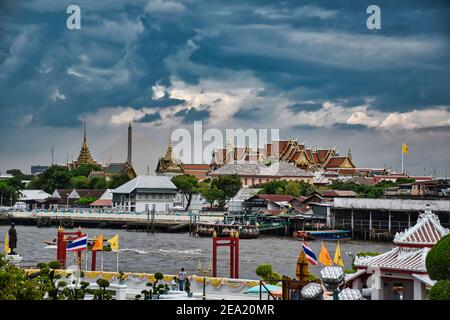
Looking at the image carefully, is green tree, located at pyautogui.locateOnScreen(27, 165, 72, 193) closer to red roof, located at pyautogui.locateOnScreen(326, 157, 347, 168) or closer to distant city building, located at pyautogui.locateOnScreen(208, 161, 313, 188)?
distant city building, located at pyautogui.locateOnScreen(208, 161, 313, 188)

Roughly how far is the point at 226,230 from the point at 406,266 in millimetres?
26802

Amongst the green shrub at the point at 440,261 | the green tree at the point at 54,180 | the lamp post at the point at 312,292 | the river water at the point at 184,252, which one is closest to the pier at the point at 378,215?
the river water at the point at 184,252

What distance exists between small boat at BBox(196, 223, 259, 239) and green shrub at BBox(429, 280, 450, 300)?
87.0ft

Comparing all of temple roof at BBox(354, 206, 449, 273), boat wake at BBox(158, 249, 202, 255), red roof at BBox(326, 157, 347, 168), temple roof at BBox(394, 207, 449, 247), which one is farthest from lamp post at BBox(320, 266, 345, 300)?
red roof at BBox(326, 157, 347, 168)

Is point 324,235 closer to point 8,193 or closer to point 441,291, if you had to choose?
point 441,291

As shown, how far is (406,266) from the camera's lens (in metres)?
9.89

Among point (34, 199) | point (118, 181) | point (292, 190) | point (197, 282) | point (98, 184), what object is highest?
point (118, 181)

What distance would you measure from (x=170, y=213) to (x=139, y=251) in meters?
18.1

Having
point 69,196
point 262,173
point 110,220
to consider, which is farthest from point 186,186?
point 262,173

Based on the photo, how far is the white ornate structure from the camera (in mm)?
9766

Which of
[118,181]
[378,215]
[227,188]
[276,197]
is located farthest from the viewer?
[118,181]

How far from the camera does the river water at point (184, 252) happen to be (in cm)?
2159
